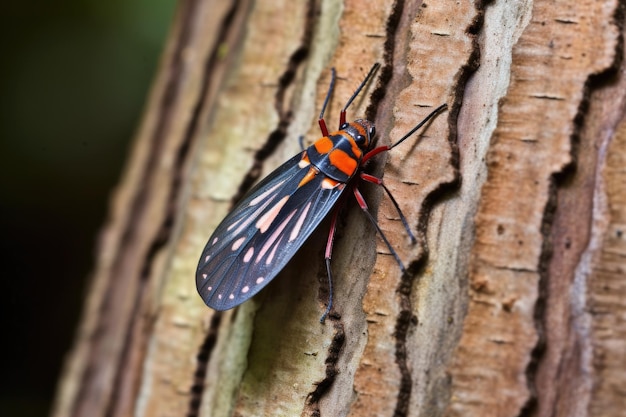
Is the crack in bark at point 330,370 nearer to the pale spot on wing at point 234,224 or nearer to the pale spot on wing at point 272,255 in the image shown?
the pale spot on wing at point 272,255

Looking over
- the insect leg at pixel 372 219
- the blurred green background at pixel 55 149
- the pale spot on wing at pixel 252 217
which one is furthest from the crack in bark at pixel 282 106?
the blurred green background at pixel 55 149

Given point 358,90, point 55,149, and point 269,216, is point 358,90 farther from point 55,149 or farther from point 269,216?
point 55,149

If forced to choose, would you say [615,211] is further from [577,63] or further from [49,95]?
[49,95]

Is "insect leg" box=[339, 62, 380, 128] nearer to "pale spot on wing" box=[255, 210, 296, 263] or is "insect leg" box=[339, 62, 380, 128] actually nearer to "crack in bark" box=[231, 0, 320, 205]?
"crack in bark" box=[231, 0, 320, 205]

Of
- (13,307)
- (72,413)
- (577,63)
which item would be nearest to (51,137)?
(13,307)

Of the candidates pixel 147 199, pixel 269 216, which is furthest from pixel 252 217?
pixel 147 199

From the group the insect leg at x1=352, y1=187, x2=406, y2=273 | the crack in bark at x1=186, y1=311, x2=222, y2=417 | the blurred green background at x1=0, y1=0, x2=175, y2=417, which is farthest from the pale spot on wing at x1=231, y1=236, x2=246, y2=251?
the blurred green background at x1=0, y1=0, x2=175, y2=417

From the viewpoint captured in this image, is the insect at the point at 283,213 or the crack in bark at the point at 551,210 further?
the insect at the point at 283,213
